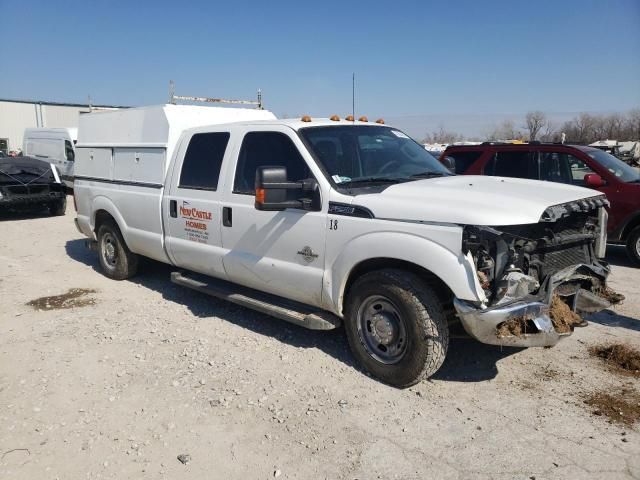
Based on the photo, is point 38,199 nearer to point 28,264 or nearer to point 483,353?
point 28,264

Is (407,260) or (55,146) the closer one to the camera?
(407,260)

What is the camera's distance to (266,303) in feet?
15.7

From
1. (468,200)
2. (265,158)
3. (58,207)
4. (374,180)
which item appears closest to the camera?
(468,200)

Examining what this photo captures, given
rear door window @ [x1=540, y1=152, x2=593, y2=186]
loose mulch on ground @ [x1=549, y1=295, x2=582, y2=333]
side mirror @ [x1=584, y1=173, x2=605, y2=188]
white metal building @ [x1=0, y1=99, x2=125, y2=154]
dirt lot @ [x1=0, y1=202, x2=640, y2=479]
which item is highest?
white metal building @ [x1=0, y1=99, x2=125, y2=154]

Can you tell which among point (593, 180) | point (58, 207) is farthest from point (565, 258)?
point (58, 207)

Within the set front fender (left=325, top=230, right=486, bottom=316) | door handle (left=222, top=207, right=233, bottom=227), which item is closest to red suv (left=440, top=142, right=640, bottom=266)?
door handle (left=222, top=207, right=233, bottom=227)

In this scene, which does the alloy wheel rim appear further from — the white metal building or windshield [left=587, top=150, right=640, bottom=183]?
the white metal building

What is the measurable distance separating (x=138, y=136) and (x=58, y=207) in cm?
863

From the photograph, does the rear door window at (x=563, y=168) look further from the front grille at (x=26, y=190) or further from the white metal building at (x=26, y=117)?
the white metal building at (x=26, y=117)

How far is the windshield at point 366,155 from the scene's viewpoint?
4367 millimetres

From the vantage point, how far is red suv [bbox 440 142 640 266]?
7.66 meters

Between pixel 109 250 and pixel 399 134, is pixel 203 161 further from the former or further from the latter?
pixel 109 250

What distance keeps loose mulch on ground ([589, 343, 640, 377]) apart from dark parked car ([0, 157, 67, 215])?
1261cm

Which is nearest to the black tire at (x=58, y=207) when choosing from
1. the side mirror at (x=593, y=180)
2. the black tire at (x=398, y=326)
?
the black tire at (x=398, y=326)
